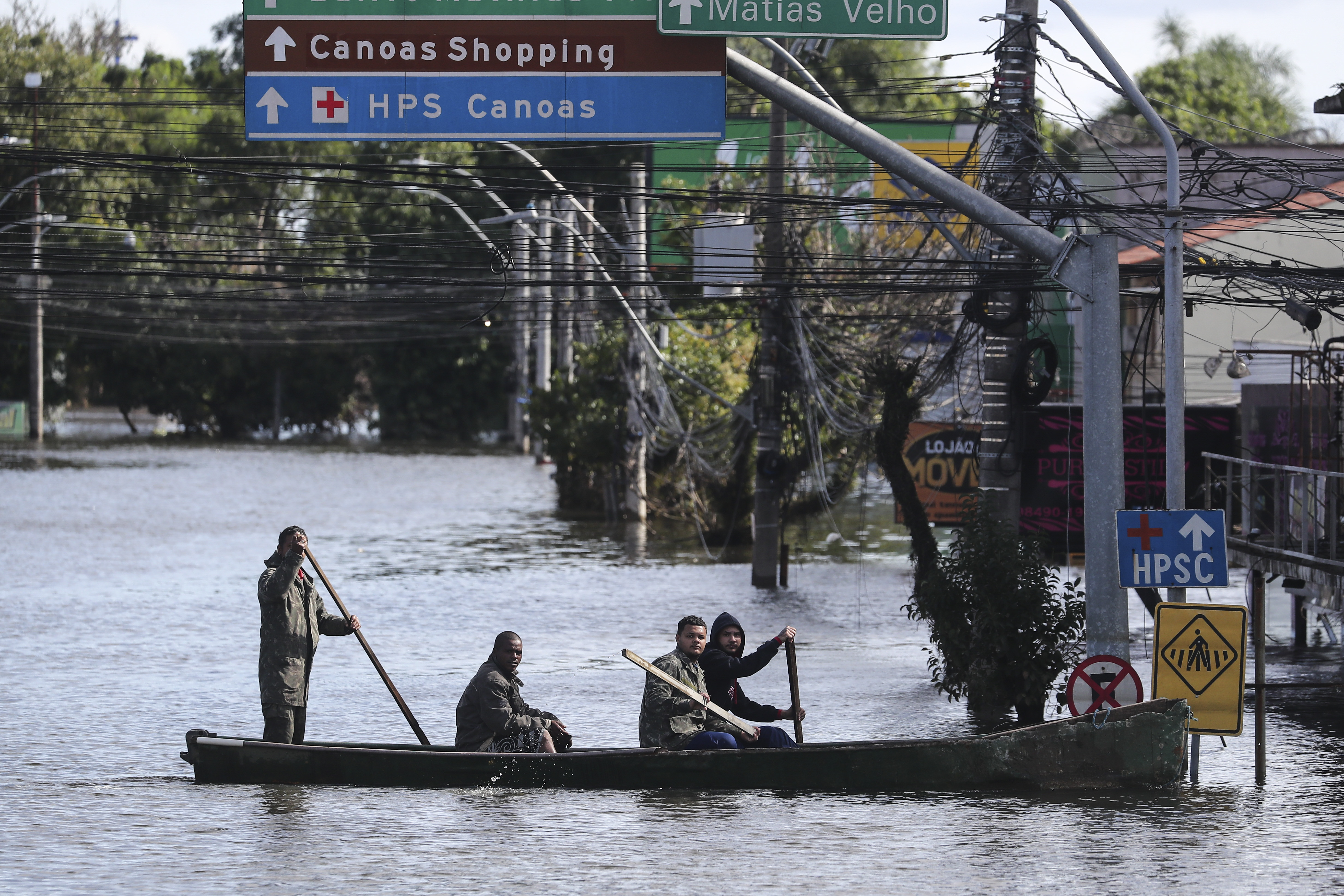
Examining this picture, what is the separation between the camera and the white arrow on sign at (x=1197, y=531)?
13.1 meters

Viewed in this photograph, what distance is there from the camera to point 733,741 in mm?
12688

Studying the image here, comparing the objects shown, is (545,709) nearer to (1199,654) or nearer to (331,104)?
(1199,654)

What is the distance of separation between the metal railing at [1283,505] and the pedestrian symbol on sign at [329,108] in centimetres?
977

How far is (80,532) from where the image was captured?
35.4 m

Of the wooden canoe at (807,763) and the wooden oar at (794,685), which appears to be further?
the wooden oar at (794,685)

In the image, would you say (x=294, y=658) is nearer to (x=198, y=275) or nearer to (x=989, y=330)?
(x=198, y=275)

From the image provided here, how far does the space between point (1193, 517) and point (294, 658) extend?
686 centimetres

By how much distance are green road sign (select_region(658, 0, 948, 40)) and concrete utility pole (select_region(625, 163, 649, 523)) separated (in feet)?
68.9

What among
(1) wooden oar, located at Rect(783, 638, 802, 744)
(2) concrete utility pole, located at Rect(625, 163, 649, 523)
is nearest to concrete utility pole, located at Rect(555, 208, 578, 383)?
(2) concrete utility pole, located at Rect(625, 163, 649, 523)

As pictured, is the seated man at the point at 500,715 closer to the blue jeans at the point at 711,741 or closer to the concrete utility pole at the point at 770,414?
the blue jeans at the point at 711,741

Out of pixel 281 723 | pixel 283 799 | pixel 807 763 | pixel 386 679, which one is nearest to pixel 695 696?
pixel 807 763

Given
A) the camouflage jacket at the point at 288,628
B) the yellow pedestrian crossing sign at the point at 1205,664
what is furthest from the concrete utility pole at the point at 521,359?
the yellow pedestrian crossing sign at the point at 1205,664

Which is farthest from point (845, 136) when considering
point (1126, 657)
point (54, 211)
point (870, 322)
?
point (54, 211)

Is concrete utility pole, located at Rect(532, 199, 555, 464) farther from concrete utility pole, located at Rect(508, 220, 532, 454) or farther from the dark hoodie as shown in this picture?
the dark hoodie
